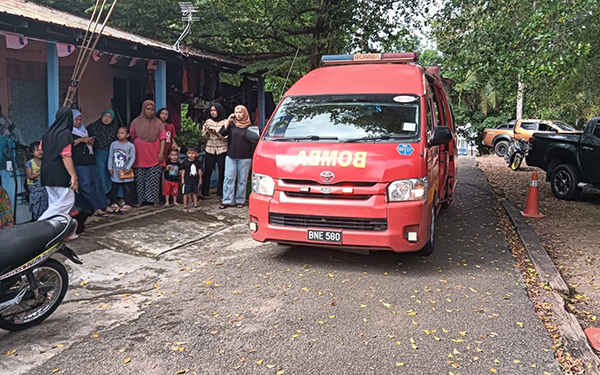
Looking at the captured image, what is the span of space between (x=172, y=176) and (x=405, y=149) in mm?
4982

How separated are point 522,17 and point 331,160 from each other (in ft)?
21.2

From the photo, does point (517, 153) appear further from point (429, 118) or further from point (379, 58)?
point (429, 118)

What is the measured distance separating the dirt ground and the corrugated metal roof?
285 inches

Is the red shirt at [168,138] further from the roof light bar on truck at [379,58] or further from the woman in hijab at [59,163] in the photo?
the roof light bar on truck at [379,58]

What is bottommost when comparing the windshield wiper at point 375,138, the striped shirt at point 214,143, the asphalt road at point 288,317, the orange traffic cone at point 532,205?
the asphalt road at point 288,317

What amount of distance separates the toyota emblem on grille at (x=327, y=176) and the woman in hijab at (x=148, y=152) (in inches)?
177

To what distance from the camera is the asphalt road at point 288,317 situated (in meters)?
3.54

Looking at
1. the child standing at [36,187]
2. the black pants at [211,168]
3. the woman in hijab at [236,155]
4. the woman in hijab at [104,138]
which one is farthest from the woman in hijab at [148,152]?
the child standing at [36,187]

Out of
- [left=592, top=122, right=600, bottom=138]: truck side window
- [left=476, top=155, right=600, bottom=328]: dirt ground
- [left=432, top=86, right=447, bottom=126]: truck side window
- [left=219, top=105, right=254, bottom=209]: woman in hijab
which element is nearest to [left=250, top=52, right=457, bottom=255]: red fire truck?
[left=432, top=86, right=447, bottom=126]: truck side window

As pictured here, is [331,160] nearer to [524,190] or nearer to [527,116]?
[524,190]

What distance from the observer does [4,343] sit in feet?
12.8

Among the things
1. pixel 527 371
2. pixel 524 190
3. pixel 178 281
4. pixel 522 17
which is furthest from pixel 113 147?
pixel 524 190

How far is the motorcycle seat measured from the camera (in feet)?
12.4

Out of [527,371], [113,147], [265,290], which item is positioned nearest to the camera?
[527,371]
